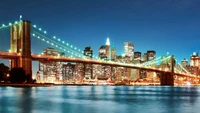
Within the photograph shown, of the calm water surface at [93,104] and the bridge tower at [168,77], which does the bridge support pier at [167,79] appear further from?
the calm water surface at [93,104]

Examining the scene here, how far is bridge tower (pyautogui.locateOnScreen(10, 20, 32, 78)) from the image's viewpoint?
58.4 m

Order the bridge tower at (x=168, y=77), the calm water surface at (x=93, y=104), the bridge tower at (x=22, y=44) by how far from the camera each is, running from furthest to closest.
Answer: the bridge tower at (x=168, y=77)
the bridge tower at (x=22, y=44)
the calm water surface at (x=93, y=104)

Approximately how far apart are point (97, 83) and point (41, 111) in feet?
322

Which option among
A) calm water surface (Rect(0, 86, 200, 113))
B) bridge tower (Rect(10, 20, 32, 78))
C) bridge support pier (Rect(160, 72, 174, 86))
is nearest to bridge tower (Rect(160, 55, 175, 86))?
bridge support pier (Rect(160, 72, 174, 86))

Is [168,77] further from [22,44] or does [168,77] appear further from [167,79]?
[22,44]

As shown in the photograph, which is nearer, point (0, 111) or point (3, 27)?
point (0, 111)

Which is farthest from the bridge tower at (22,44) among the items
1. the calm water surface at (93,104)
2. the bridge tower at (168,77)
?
the bridge tower at (168,77)

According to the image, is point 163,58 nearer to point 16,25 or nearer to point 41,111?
point 16,25

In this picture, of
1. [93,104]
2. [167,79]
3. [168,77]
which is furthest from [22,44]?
[167,79]

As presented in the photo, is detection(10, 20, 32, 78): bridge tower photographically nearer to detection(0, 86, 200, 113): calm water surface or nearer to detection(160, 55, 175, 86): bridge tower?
detection(0, 86, 200, 113): calm water surface

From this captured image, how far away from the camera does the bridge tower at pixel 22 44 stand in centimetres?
5841

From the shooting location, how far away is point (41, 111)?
72.0 feet

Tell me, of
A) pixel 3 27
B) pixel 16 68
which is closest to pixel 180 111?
pixel 16 68

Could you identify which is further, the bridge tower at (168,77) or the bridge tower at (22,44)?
the bridge tower at (168,77)
